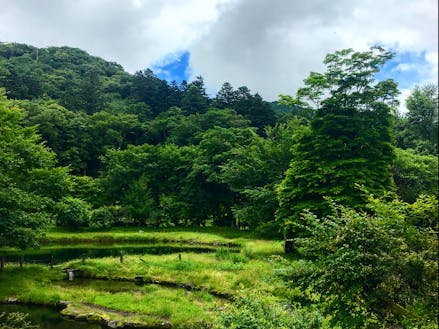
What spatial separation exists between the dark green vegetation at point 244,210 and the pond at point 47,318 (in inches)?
33.3

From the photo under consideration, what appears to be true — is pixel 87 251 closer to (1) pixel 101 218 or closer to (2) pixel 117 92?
(1) pixel 101 218

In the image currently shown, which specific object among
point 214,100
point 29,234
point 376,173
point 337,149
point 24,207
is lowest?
point 29,234

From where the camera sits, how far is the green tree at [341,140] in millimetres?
31203

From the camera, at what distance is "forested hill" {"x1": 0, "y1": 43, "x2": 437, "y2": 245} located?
3078 cm

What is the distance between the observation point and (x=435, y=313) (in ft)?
26.5

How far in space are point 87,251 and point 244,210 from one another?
18013 millimetres

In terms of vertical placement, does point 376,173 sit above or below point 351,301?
above

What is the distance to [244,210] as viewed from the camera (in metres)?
45.1

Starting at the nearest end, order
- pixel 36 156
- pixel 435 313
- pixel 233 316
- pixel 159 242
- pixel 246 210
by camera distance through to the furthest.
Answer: pixel 435 313, pixel 233 316, pixel 36 156, pixel 246 210, pixel 159 242

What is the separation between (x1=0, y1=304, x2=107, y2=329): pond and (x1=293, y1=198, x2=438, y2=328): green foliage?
1333 cm

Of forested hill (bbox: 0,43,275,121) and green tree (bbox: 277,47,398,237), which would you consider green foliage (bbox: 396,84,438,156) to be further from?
forested hill (bbox: 0,43,275,121)

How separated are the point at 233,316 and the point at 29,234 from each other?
19.1 m

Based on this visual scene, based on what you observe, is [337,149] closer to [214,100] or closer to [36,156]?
[36,156]

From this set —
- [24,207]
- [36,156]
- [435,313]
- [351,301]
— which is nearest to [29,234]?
[24,207]
